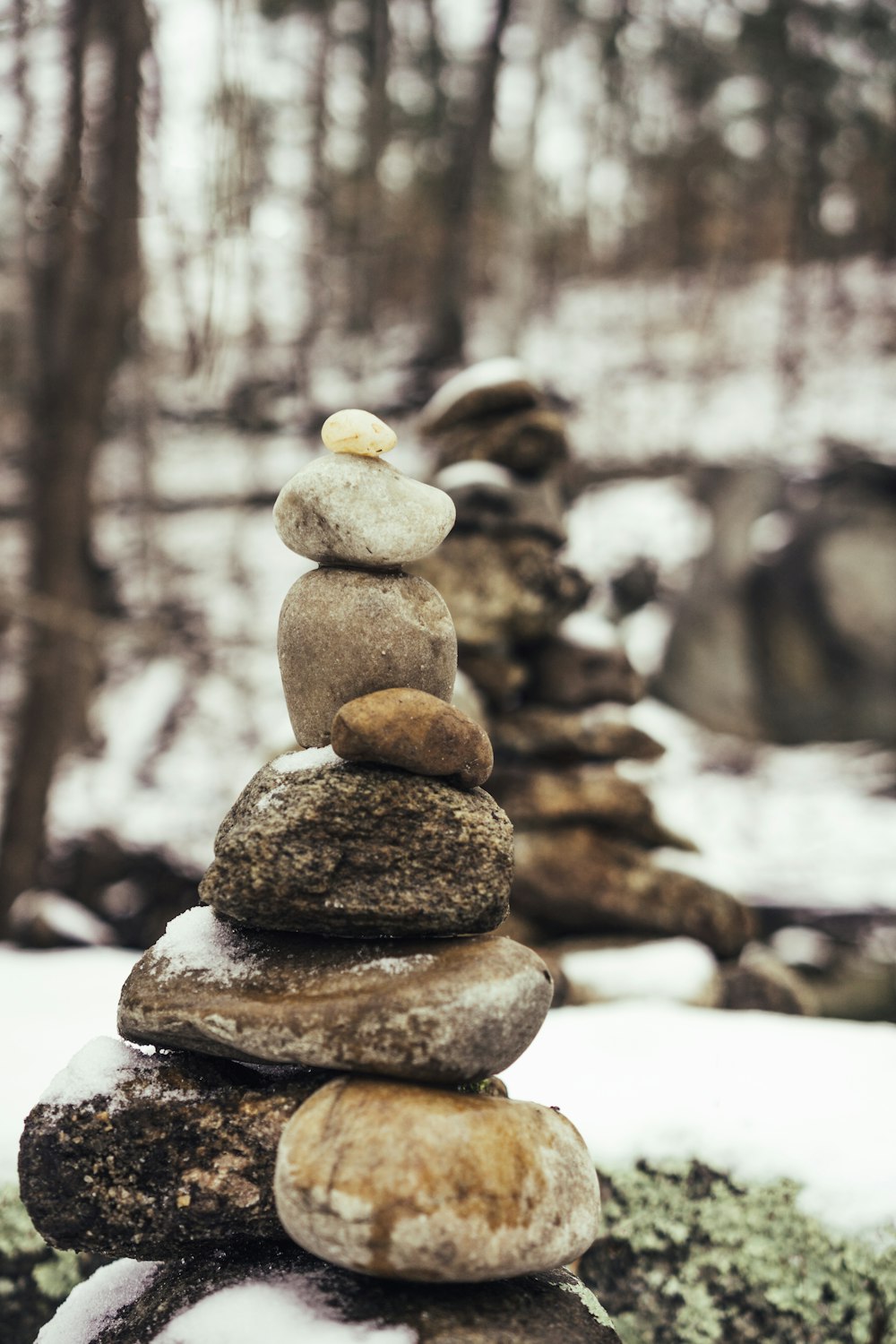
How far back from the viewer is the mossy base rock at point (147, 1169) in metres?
2.09

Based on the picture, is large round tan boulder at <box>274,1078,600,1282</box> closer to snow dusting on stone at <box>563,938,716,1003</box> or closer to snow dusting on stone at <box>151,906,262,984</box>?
snow dusting on stone at <box>151,906,262,984</box>

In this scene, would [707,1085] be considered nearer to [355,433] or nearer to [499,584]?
[355,433]

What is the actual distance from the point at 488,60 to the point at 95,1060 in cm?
917

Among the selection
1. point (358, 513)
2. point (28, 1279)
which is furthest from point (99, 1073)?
point (358, 513)

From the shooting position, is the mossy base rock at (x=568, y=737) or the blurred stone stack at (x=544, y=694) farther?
the mossy base rock at (x=568, y=737)

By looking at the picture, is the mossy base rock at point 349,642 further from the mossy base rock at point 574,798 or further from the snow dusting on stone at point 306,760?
the mossy base rock at point 574,798

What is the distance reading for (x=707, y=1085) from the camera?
3146mm

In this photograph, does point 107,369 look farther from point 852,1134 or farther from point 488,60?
point 852,1134

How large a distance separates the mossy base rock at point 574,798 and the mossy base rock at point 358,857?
2.83 meters

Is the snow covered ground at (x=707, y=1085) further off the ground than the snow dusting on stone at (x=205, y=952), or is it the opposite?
the snow dusting on stone at (x=205, y=952)

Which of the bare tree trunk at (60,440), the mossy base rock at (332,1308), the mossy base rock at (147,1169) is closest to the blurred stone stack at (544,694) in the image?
the bare tree trunk at (60,440)

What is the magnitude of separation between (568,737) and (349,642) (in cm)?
301

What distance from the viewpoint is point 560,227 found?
49.6ft

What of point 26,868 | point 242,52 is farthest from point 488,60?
point 26,868
